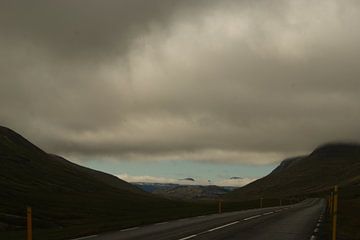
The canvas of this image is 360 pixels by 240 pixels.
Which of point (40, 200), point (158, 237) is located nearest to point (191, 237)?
point (158, 237)

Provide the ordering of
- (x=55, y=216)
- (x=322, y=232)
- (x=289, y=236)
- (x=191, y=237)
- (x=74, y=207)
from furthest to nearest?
(x=74, y=207) < (x=55, y=216) < (x=322, y=232) < (x=289, y=236) < (x=191, y=237)

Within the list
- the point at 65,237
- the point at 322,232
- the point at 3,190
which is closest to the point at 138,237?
the point at 65,237

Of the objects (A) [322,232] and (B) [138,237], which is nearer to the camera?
(B) [138,237]

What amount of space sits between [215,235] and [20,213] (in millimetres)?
112863

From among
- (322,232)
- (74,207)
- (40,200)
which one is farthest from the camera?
(40,200)

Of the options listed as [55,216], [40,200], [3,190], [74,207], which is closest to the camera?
[55,216]

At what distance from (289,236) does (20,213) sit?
11376cm

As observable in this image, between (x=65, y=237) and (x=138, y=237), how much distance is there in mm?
3336

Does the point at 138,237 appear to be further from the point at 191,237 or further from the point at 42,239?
the point at 42,239

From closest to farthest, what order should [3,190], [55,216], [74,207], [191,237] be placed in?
1. [191,237]
2. [55,216]
3. [74,207]
4. [3,190]

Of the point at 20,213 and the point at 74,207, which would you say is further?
the point at 74,207

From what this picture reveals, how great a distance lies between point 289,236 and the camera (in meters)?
26.3

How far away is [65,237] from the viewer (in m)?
25.6

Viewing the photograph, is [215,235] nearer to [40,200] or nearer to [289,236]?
[289,236]
